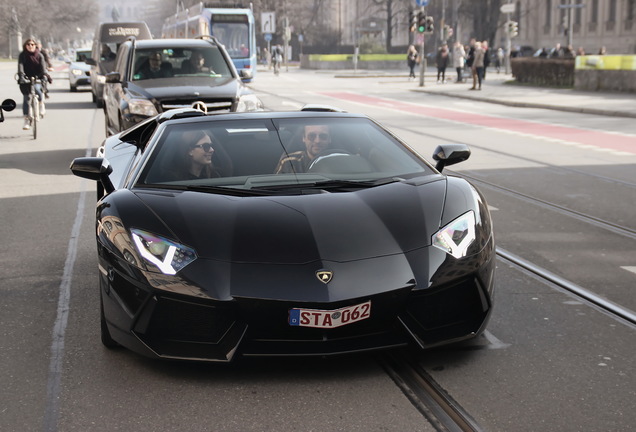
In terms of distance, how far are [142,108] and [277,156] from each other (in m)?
7.81

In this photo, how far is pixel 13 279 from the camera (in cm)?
654

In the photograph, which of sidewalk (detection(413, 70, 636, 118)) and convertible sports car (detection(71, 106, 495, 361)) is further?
sidewalk (detection(413, 70, 636, 118))

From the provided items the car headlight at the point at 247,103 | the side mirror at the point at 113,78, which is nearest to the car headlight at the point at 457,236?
the car headlight at the point at 247,103

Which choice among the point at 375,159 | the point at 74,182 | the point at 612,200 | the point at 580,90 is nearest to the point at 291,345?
the point at 375,159

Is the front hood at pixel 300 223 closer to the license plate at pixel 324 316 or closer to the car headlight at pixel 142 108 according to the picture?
the license plate at pixel 324 316

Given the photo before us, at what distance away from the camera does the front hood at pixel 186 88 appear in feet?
42.8

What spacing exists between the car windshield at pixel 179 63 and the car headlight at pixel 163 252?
10063 millimetres

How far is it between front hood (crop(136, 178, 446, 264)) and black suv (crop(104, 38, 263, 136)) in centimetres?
790

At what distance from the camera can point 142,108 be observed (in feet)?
42.4

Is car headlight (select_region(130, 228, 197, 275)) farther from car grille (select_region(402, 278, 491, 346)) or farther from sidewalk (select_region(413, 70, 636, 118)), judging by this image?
sidewalk (select_region(413, 70, 636, 118))

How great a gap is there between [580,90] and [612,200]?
24.3 m

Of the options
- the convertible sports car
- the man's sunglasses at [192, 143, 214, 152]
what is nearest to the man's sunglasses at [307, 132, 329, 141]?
the convertible sports car

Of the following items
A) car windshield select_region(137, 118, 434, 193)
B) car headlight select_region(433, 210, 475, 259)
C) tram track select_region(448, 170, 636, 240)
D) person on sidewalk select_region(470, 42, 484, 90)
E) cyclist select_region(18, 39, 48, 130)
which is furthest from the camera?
person on sidewalk select_region(470, 42, 484, 90)

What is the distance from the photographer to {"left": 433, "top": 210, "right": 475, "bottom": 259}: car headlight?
448 centimetres
